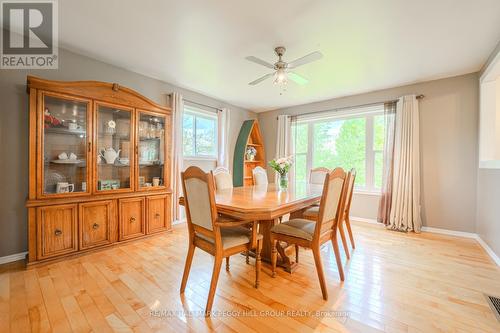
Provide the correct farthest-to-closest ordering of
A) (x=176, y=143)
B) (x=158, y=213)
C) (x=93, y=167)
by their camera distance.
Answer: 1. (x=176, y=143)
2. (x=158, y=213)
3. (x=93, y=167)

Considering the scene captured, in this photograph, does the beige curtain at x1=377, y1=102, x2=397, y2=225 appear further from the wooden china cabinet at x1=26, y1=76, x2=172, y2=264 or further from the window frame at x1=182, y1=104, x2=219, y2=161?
the wooden china cabinet at x1=26, y1=76, x2=172, y2=264

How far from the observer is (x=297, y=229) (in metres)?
1.92

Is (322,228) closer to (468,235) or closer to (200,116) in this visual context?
(468,235)

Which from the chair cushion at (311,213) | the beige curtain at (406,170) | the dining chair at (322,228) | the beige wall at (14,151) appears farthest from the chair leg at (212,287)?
the beige curtain at (406,170)

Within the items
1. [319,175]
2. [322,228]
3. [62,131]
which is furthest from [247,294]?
[62,131]

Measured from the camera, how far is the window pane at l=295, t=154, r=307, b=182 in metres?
4.84

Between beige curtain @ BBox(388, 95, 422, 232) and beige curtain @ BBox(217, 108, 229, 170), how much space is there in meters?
3.04

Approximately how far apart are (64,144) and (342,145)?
436cm

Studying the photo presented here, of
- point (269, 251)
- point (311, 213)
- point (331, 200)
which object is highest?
point (331, 200)

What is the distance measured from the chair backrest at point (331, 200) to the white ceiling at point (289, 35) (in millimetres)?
1409

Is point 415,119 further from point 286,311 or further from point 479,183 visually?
A: point 286,311

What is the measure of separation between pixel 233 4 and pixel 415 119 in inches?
129

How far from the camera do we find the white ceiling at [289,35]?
1.86 m

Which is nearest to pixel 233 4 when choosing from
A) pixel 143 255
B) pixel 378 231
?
pixel 143 255
